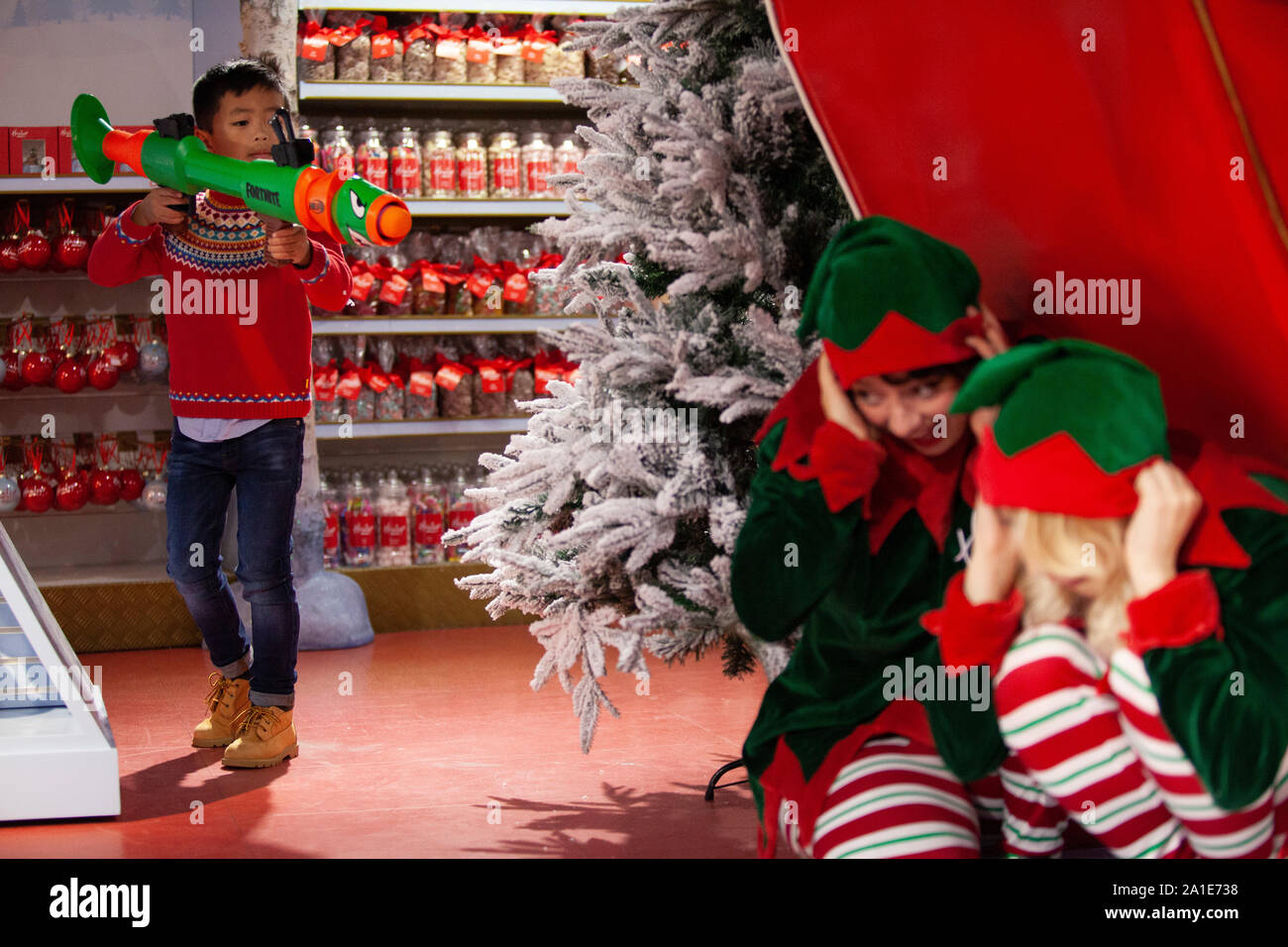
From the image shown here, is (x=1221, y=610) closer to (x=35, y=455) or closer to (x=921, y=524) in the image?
(x=921, y=524)

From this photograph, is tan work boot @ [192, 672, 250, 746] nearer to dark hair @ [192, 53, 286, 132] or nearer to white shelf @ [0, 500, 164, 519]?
dark hair @ [192, 53, 286, 132]

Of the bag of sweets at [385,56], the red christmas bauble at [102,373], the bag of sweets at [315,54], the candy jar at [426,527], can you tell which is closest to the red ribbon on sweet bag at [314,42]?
the bag of sweets at [315,54]

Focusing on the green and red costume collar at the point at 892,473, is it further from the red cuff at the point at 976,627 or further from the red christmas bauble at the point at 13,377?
the red christmas bauble at the point at 13,377

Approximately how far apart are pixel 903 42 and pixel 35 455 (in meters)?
3.23

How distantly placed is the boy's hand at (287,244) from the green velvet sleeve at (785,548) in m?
1.17

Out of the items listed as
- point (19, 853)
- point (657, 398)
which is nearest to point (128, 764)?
point (19, 853)

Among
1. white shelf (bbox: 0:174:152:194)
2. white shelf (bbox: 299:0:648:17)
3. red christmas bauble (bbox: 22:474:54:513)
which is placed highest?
white shelf (bbox: 299:0:648:17)

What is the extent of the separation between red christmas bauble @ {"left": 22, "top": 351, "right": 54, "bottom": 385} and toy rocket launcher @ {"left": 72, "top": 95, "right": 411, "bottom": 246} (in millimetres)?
1448

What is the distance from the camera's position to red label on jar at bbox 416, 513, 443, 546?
13.7ft

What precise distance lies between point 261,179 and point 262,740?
116 centimetres

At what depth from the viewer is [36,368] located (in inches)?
150

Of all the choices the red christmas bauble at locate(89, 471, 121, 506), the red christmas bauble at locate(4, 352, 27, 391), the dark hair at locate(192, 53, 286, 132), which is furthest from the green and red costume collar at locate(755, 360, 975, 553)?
the red christmas bauble at locate(4, 352, 27, 391)

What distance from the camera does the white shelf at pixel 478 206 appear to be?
13.6 ft

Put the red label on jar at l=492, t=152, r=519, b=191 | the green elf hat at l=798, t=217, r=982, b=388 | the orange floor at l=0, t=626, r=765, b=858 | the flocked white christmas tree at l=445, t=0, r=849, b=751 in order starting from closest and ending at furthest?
the green elf hat at l=798, t=217, r=982, b=388 → the flocked white christmas tree at l=445, t=0, r=849, b=751 → the orange floor at l=0, t=626, r=765, b=858 → the red label on jar at l=492, t=152, r=519, b=191
